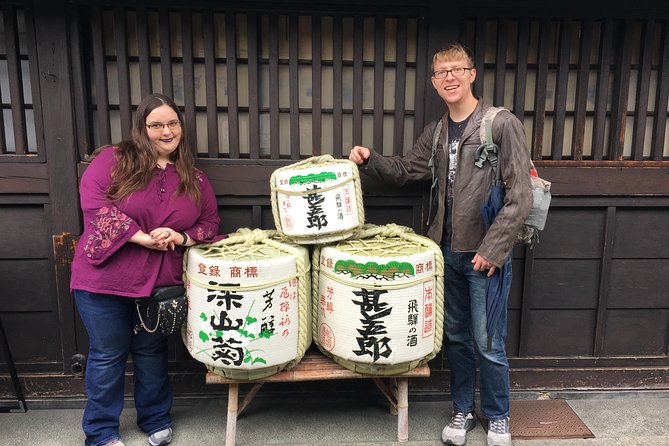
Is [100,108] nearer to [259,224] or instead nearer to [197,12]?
[197,12]

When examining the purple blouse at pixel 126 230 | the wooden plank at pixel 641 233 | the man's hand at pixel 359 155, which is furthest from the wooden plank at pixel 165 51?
the wooden plank at pixel 641 233

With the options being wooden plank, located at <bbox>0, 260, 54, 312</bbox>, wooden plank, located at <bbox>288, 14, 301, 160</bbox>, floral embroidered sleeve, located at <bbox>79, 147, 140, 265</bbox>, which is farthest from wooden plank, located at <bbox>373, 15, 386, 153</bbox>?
wooden plank, located at <bbox>0, 260, 54, 312</bbox>

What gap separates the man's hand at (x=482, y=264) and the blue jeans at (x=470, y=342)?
0.08 meters

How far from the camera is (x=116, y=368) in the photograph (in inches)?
141

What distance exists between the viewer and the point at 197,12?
3955mm

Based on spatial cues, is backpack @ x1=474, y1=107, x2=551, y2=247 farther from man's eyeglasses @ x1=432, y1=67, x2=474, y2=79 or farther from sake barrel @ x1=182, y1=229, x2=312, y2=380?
sake barrel @ x1=182, y1=229, x2=312, y2=380

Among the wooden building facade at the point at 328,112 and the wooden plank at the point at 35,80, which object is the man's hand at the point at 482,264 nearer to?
the wooden building facade at the point at 328,112

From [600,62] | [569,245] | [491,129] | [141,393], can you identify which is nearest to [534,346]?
[569,245]

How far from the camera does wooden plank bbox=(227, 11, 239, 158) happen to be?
12.9ft

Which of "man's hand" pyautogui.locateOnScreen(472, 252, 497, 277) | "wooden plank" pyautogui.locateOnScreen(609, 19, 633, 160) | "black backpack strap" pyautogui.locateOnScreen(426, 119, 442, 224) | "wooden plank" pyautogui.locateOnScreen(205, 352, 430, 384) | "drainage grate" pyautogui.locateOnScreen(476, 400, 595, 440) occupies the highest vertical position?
"wooden plank" pyautogui.locateOnScreen(609, 19, 633, 160)

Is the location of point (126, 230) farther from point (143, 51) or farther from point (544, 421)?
point (544, 421)

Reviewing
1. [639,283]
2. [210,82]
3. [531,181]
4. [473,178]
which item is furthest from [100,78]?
[639,283]

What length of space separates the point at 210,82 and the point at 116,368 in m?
2.17

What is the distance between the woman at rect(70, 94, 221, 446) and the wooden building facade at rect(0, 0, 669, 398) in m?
0.56
